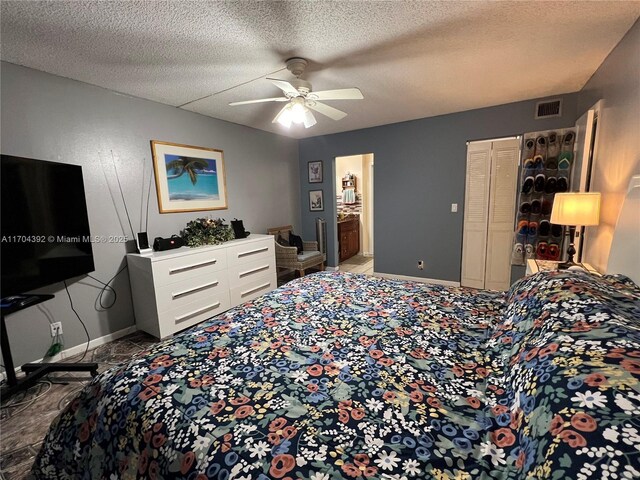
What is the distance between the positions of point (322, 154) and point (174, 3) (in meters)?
3.41

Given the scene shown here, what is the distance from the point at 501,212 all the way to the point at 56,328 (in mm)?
4833

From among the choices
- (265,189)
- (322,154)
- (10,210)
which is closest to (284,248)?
(265,189)

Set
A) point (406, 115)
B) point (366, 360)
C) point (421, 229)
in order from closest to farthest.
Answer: point (366, 360) → point (406, 115) → point (421, 229)

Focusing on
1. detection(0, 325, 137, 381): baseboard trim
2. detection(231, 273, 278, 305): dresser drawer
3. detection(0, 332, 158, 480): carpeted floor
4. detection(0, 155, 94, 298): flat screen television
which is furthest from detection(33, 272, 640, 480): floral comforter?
detection(231, 273, 278, 305): dresser drawer

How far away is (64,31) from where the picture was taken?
1741 mm

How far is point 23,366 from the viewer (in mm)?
2182

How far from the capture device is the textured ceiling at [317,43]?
1614 millimetres

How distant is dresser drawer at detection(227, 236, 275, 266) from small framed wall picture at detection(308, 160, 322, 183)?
5.39 feet

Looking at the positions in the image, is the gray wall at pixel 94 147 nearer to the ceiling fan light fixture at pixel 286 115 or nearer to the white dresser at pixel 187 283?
the white dresser at pixel 187 283

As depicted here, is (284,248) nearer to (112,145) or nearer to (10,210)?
(112,145)

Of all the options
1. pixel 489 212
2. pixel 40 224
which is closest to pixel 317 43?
pixel 40 224

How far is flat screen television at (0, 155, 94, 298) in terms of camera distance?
188 centimetres

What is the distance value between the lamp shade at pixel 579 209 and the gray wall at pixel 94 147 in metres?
3.51

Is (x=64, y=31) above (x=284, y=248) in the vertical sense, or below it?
above
